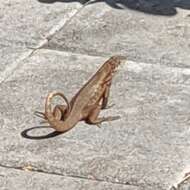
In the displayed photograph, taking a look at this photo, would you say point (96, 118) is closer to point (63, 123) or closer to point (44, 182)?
point (63, 123)

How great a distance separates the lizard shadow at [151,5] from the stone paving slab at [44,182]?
3246 mm

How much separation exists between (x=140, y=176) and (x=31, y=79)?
1.87 meters

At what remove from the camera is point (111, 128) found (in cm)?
681

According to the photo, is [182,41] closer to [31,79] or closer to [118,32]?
[118,32]

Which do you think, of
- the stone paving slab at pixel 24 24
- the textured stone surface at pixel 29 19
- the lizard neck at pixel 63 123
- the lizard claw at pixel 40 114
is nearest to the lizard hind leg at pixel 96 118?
the lizard neck at pixel 63 123

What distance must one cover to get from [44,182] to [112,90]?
1.50m

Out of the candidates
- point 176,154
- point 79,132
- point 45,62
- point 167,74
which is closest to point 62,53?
point 45,62

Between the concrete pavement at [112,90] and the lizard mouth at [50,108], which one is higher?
the lizard mouth at [50,108]

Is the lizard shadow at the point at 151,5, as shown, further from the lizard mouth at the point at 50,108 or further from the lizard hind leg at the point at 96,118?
the lizard mouth at the point at 50,108

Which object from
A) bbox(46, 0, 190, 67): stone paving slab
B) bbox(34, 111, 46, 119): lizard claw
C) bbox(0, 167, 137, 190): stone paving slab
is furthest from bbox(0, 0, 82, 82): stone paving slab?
bbox(0, 167, 137, 190): stone paving slab

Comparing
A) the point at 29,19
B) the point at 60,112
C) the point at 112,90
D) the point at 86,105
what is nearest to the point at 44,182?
the point at 60,112

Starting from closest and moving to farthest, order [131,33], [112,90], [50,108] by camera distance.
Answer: [50,108] → [112,90] → [131,33]

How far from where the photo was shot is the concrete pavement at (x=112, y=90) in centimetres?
623

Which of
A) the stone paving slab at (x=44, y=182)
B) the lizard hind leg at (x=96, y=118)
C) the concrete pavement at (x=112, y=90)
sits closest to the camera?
the stone paving slab at (x=44, y=182)
